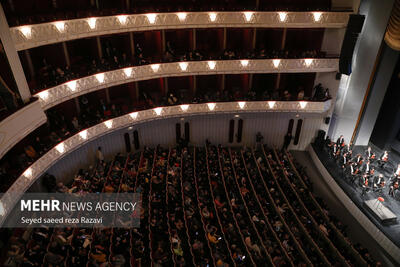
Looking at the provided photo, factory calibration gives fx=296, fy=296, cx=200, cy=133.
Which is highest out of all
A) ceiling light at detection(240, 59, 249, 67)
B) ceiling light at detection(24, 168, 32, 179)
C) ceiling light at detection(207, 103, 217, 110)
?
ceiling light at detection(240, 59, 249, 67)

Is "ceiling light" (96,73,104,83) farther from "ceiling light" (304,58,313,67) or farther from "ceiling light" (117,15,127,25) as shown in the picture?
"ceiling light" (304,58,313,67)

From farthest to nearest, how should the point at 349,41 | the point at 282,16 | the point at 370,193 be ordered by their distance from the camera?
1. the point at 349,41
2. the point at 370,193
3. the point at 282,16

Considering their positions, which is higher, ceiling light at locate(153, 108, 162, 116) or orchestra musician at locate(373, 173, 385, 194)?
ceiling light at locate(153, 108, 162, 116)

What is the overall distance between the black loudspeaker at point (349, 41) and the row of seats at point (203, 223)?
548 centimetres

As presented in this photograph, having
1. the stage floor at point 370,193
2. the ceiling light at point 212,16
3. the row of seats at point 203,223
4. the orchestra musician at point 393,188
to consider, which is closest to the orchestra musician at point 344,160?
the stage floor at point 370,193

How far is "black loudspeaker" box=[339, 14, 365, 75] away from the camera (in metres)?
13.8

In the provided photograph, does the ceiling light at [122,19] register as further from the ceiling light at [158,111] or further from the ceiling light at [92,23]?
the ceiling light at [158,111]

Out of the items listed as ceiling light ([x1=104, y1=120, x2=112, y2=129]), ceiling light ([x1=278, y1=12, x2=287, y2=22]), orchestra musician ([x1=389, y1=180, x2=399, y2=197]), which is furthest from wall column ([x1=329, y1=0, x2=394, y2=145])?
ceiling light ([x1=104, y1=120, x2=112, y2=129])

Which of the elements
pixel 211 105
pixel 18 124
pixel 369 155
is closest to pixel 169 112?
pixel 211 105

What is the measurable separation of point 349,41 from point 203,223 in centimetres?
1094

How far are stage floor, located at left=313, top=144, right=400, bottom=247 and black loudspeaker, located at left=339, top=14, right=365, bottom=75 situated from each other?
4859 millimetres

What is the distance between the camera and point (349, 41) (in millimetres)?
14195

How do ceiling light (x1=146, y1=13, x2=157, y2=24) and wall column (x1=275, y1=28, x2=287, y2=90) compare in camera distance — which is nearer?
ceiling light (x1=146, y1=13, x2=157, y2=24)

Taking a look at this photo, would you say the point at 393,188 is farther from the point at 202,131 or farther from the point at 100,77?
the point at 100,77
